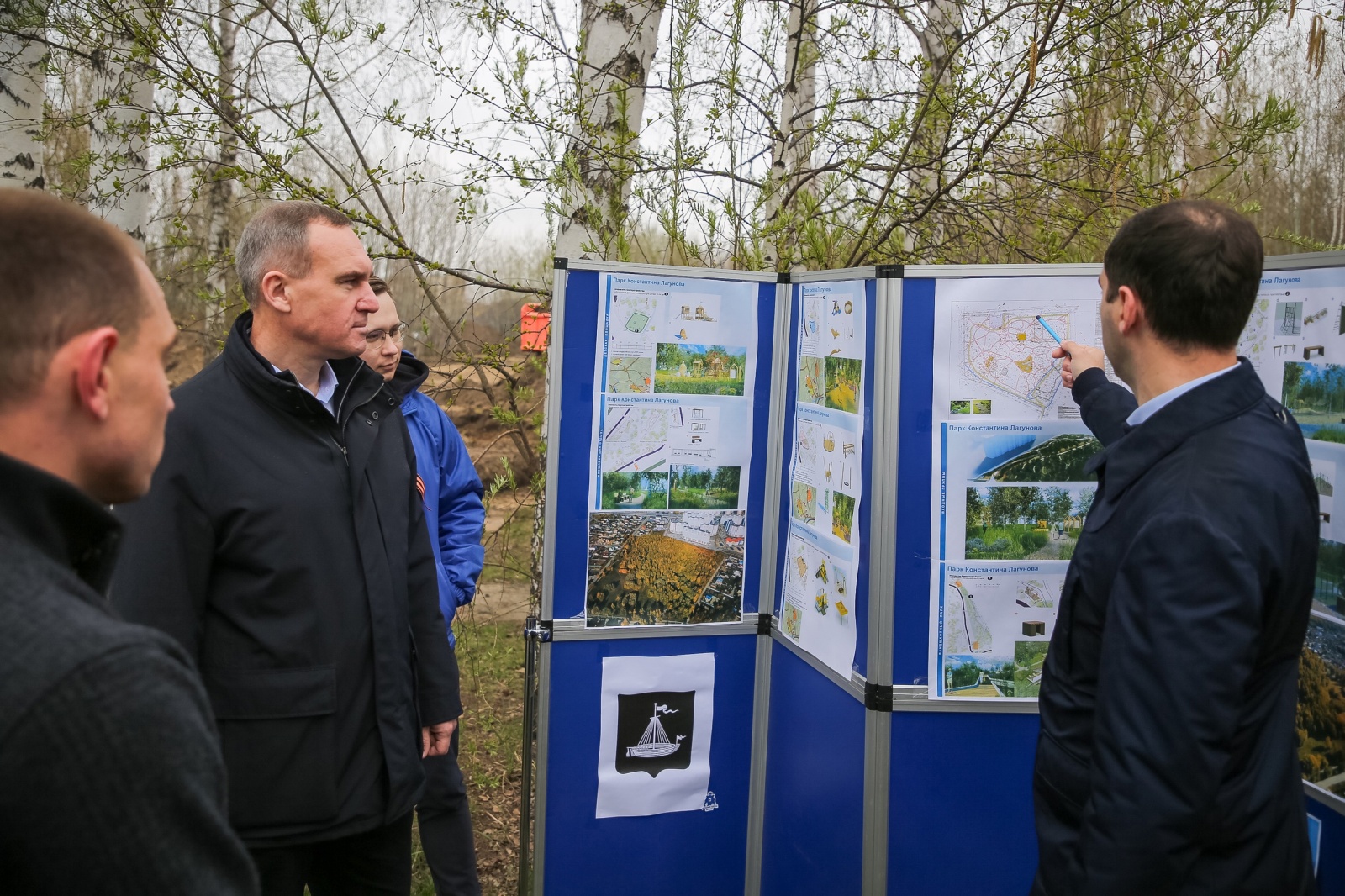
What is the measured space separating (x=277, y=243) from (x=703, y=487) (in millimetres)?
1404

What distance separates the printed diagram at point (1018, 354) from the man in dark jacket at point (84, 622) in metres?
2.03

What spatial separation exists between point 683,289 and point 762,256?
2.70ft

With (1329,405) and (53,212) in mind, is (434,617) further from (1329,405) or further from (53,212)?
(1329,405)

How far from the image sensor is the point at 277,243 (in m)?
2.32

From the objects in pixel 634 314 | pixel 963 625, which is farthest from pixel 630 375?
pixel 963 625

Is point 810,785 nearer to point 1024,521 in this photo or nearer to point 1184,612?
point 1024,521

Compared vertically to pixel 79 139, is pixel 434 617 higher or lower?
lower

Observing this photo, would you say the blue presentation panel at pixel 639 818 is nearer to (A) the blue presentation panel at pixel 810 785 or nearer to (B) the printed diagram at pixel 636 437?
(A) the blue presentation panel at pixel 810 785

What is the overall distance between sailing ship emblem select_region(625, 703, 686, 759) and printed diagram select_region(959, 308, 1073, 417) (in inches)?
55.9

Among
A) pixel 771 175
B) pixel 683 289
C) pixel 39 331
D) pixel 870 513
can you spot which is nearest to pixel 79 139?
pixel 771 175

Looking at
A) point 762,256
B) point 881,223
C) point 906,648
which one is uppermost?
point 881,223

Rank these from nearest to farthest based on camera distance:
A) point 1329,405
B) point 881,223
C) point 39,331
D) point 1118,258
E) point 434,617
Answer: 1. point 39,331
2. point 1118,258
3. point 1329,405
4. point 434,617
5. point 881,223

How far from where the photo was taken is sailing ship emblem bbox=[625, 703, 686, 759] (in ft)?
10.1

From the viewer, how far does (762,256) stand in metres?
3.71
